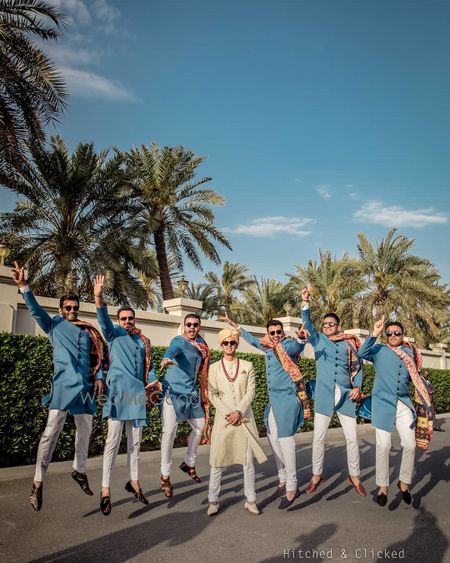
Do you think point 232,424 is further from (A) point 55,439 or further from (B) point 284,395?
(A) point 55,439

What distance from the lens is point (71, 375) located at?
5492mm

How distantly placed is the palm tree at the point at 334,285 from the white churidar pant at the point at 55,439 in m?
21.2

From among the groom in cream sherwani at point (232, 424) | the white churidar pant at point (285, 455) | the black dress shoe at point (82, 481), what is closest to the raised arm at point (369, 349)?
the white churidar pant at point (285, 455)

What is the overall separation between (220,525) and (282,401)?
1.61 meters

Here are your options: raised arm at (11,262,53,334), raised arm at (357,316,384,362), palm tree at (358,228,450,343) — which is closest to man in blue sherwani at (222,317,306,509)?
raised arm at (357,316,384,362)

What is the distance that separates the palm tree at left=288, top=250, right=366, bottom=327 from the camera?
2723cm

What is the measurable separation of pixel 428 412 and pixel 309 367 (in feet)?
28.6

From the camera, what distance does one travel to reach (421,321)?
28.0 m

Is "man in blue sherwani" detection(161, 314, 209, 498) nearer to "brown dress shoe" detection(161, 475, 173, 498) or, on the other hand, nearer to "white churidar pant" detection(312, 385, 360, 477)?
"brown dress shoe" detection(161, 475, 173, 498)

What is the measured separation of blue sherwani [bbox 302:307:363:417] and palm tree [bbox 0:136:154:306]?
12.7 m

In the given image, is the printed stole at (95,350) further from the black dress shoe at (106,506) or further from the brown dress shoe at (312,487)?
the brown dress shoe at (312,487)

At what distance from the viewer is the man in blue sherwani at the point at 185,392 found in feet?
20.1

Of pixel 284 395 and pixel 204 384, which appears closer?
pixel 284 395

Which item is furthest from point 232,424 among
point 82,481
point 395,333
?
point 395,333
